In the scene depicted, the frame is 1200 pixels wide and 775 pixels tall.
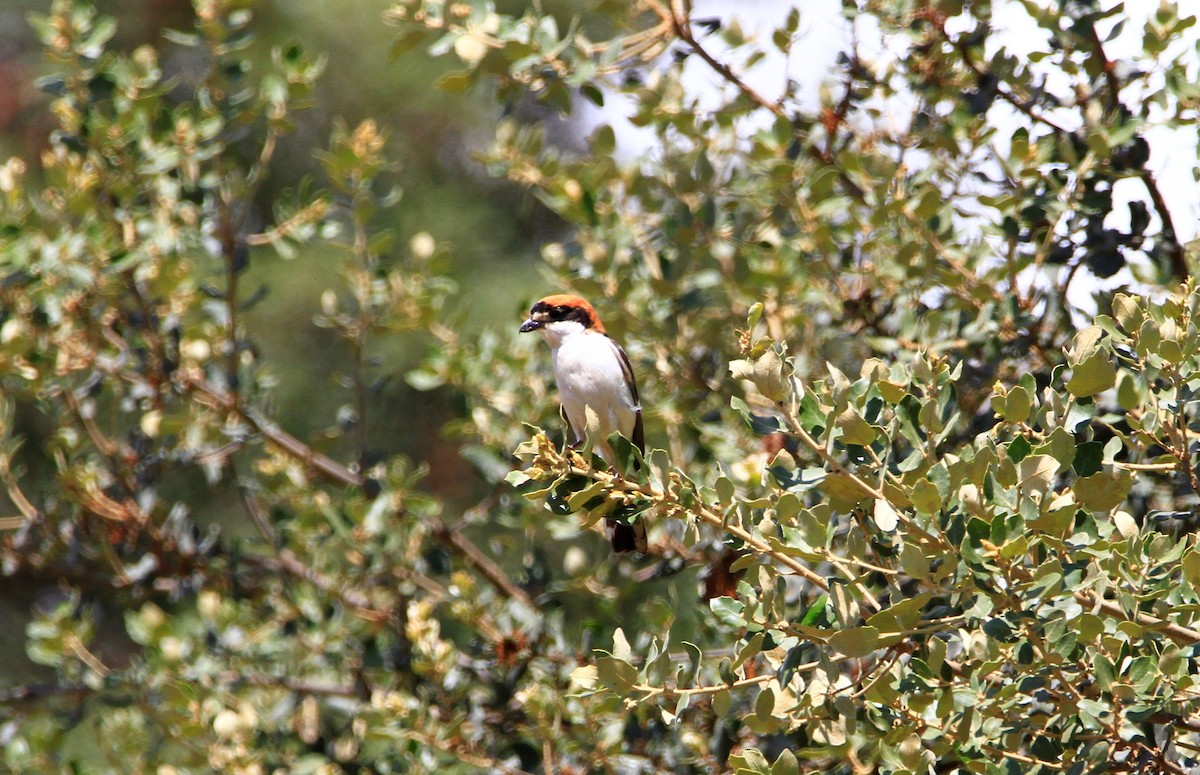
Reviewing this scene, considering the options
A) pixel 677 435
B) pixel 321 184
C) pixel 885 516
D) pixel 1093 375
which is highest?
pixel 1093 375

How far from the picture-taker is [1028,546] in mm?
1736

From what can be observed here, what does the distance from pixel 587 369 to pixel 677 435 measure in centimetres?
37

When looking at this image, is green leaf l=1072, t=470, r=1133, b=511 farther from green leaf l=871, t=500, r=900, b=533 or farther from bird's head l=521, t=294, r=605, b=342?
bird's head l=521, t=294, r=605, b=342

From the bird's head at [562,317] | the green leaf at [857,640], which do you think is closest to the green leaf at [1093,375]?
the green leaf at [857,640]

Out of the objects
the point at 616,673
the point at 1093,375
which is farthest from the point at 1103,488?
the point at 616,673

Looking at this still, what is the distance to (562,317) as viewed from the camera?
4.19 m

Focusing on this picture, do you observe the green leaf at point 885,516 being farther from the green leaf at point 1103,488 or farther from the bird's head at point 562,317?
the bird's head at point 562,317

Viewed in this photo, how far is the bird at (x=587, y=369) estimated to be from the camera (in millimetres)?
3859

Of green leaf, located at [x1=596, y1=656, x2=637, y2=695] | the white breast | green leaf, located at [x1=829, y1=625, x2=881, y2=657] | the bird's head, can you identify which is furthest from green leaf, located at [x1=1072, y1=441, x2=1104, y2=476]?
the bird's head

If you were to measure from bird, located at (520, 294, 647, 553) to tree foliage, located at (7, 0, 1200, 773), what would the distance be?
0.44 feet

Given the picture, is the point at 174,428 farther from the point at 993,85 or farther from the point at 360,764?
the point at 993,85

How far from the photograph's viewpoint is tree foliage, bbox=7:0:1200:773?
1.90 m

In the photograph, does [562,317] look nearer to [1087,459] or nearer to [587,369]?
[587,369]

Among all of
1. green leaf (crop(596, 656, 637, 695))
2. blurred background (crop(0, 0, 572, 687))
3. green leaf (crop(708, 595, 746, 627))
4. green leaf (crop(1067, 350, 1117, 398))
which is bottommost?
blurred background (crop(0, 0, 572, 687))
